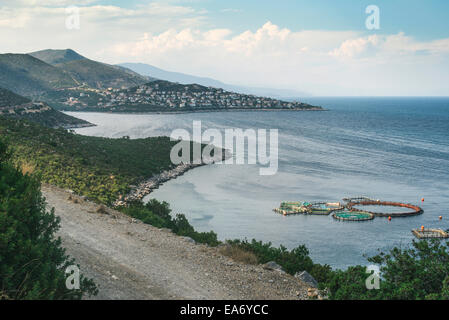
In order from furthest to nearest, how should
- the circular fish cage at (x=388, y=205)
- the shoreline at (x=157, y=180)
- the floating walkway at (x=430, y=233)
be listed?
the circular fish cage at (x=388, y=205) < the shoreline at (x=157, y=180) < the floating walkway at (x=430, y=233)

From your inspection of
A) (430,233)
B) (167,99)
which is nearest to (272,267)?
(430,233)

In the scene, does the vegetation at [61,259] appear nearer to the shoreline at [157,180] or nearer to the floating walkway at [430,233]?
the shoreline at [157,180]

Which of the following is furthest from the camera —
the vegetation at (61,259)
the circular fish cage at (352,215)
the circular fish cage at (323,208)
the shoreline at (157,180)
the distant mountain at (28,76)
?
the distant mountain at (28,76)

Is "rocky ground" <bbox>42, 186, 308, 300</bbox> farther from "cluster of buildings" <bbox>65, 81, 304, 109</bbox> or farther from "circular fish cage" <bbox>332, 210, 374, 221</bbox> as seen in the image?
"cluster of buildings" <bbox>65, 81, 304, 109</bbox>

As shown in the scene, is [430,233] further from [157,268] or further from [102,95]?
[102,95]

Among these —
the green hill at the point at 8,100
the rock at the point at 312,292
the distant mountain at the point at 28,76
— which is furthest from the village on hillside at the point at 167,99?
the rock at the point at 312,292
